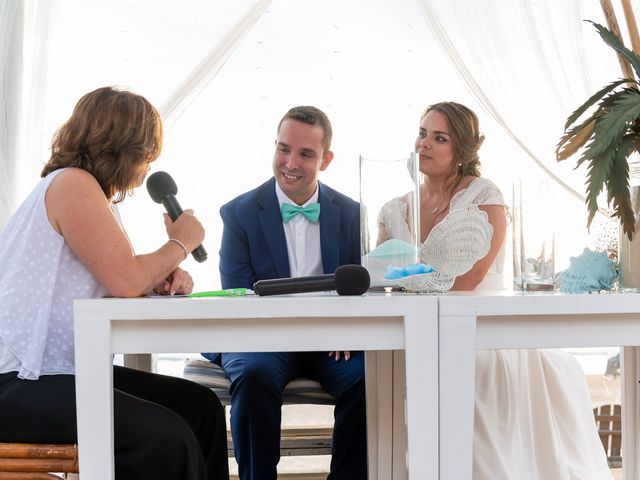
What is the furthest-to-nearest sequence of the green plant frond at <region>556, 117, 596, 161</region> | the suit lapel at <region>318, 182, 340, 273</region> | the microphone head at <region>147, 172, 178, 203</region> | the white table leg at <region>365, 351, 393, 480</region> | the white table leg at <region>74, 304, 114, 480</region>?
the suit lapel at <region>318, 182, 340, 273</region> → the white table leg at <region>365, 351, 393, 480</region> → the microphone head at <region>147, 172, 178, 203</region> → the green plant frond at <region>556, 117, 596, 161</region> → the white table leg at <region>74, 304, 114, 480</region>

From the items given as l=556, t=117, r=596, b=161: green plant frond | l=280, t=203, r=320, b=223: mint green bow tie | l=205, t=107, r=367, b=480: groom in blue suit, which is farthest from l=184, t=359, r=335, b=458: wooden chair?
l=556, t=117, r=596, b=161: green plant frond

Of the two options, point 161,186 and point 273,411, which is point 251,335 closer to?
point 161,186

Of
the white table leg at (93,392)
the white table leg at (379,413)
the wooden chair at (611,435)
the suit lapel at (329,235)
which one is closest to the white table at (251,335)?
the white table leg at (93,392)

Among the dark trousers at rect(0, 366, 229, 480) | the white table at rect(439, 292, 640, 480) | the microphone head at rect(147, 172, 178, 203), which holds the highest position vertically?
→ the microphone head at rect(147, 172, 178, 203)

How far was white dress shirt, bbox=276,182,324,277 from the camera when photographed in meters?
2.46

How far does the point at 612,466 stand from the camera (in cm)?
340

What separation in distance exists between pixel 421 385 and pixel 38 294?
687 millimetres

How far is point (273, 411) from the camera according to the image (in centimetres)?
208

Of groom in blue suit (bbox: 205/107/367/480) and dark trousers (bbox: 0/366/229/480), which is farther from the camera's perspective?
groom in blue suit (bbox: 205/107/367/480)

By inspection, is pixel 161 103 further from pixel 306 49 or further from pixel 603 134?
pixel 603 134

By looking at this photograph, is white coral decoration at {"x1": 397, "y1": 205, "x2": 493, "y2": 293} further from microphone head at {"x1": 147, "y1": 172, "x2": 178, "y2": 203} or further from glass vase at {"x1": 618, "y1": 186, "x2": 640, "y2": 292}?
microphone head at {"x1": 147, "y1": 172, "x2": 178, "y2": 203}

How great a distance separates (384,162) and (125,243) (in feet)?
1.54

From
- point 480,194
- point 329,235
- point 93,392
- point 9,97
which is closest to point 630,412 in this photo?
point 480,194

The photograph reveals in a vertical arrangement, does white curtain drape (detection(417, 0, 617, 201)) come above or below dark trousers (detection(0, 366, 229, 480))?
above
